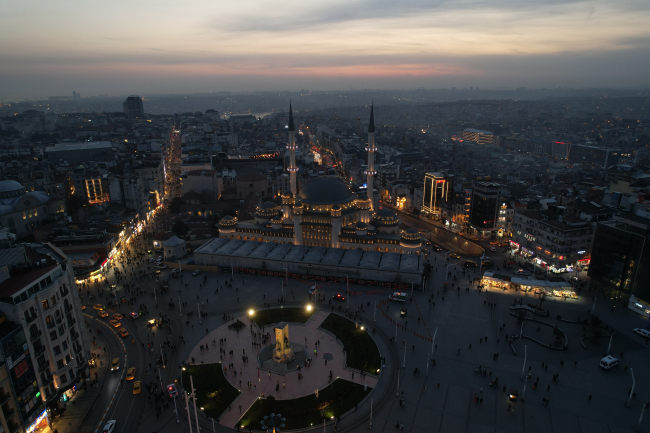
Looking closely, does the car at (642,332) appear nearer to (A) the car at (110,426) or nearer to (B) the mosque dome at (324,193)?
(B) the mosque dome at (324,193)

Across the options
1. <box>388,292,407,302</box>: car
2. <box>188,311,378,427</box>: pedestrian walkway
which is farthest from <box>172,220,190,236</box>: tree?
<box>388,292,407,302</box>: car

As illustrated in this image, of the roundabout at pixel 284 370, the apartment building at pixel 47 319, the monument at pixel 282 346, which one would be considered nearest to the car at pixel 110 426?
the apartment building at pixel 47 319

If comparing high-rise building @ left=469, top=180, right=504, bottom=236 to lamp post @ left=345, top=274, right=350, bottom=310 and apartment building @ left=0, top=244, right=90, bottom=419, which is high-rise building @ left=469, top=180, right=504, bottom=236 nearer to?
lamp post @ left=345, top=274, right=350, bottom=310

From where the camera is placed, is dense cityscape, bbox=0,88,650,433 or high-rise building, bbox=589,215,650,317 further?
high-rise building, bbox=589,215,650,317

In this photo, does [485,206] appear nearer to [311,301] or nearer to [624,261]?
[624,261]

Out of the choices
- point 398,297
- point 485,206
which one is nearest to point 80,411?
point 398,297

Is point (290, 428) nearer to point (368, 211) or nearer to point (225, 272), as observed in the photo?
point (225, 272)
